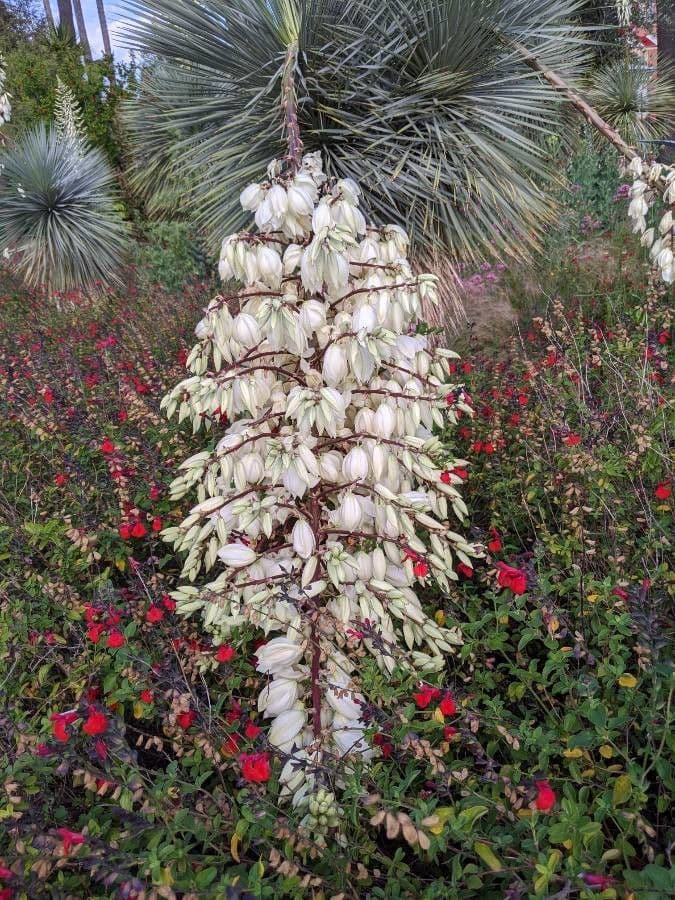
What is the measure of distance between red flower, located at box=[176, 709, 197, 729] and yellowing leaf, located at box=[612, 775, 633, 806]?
0.85m

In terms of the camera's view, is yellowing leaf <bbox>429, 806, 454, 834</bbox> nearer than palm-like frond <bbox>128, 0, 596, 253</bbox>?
Yes

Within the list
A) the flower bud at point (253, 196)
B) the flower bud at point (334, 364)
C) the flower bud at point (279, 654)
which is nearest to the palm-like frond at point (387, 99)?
the flower bud at point (253, 196)

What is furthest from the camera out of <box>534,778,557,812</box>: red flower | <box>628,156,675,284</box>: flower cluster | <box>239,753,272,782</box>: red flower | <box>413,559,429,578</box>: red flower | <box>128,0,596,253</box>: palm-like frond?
<box>128,0,596,253</box>: palm-like frond

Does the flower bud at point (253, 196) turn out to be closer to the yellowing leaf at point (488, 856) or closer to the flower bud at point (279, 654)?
the flower bud at point (279, 654)

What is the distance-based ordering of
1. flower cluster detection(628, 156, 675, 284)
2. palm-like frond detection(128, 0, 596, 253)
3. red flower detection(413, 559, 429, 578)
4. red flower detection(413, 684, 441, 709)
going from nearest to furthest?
red flower detection(413, 684, 441, 709) < red flower detection(413, 559, 429, 578) < flower cluster detection(628, 156, 675, 284) < palm-like frond detection(128, 0, 596, 253)

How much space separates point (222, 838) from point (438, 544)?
32.7 inches

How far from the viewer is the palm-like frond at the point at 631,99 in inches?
232

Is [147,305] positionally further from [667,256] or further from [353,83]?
[667,256]

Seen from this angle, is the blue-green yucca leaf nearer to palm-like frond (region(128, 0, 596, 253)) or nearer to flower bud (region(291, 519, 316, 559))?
palm-like frond (region(128, 0, 596, 253))

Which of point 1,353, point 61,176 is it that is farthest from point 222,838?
point 61,176

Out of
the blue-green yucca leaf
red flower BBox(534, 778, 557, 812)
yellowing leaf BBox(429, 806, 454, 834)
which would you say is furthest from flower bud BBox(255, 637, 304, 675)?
the blue-green yucca leaf

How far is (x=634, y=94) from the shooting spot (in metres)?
6.03

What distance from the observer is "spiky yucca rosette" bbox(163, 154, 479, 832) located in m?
1.35

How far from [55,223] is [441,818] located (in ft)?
25.5
